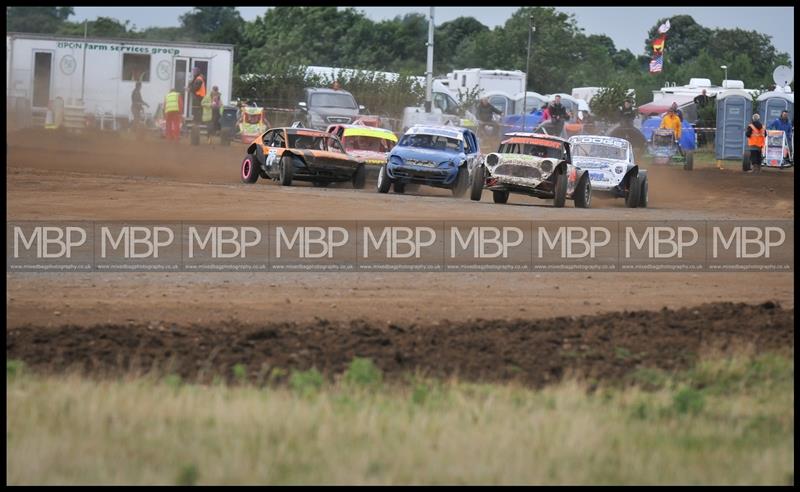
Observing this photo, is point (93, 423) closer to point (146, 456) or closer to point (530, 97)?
point (146, 456)

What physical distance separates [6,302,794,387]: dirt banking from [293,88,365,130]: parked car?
2736 centimetres

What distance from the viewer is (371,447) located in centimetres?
698

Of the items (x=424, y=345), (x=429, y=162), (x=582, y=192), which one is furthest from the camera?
(x=429, y=162)

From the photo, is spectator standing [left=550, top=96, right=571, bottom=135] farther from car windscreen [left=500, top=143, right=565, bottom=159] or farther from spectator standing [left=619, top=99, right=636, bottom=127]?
car windscreen [left=500, top=143, right=565, bottom=159]

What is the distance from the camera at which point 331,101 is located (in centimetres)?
3956

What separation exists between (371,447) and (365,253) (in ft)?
32.6

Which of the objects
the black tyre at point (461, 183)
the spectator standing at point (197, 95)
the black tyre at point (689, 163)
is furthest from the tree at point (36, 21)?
the black tyre at point (461, 183)

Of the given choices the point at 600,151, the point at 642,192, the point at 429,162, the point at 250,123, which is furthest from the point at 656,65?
the point at 429,162

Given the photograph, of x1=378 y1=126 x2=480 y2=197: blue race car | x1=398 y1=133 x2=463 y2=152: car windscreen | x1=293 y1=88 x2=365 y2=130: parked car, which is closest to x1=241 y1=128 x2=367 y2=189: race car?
x1=378 y1=126 x2=480 y2=197: blue race car

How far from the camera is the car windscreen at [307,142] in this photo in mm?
26516

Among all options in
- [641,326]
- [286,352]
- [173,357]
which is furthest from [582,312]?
Answer: [173,357]

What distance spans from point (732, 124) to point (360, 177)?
14844 millimetres

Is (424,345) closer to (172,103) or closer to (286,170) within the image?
(286,170)

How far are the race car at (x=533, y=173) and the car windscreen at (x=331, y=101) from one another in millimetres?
15441
